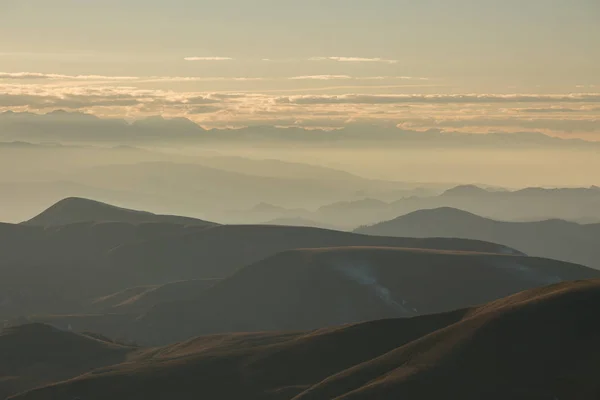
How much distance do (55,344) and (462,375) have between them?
95.4 meters

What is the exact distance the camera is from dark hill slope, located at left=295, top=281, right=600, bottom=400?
320ft

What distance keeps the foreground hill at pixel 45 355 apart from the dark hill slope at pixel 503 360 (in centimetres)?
6342

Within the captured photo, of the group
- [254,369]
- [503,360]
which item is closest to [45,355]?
[254,369]

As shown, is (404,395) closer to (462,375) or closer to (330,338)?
(462,375)

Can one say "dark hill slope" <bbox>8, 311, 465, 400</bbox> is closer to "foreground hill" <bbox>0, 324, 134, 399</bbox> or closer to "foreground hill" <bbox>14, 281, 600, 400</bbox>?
"foreground hill" <bbox>14, 281, 600, 400</bbox>

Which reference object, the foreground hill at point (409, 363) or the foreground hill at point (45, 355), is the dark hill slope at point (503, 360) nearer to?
the foreground hill at point (409, 363)

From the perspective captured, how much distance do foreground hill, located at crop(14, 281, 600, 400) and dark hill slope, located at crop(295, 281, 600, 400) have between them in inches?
4.1

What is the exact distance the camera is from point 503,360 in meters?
103

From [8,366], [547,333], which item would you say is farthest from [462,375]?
[8,366]

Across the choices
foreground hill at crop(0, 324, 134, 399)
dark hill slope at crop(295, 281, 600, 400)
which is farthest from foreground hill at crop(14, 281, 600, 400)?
foreground hill at crop(0, 324, 134, 399)

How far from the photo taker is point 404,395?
97.8 m

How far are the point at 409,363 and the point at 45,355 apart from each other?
84821 mm

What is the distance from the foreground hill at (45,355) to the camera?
158 meters

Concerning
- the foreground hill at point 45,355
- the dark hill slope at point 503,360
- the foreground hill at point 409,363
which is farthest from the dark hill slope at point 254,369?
the foreground hill at point 45,355
